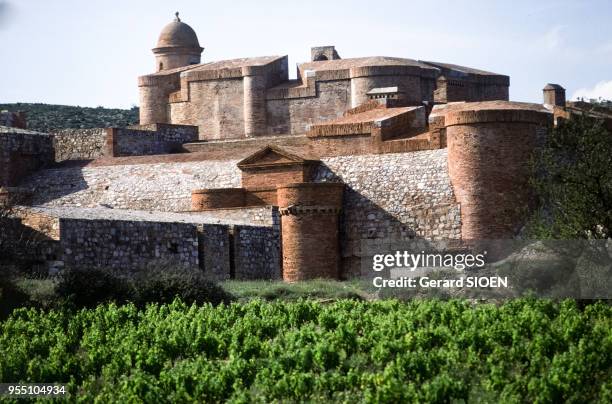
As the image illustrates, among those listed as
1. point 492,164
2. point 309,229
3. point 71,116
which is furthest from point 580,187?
point 71,116

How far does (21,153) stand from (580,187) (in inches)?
991

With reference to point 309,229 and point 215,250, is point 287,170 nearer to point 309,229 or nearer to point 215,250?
point 309,229

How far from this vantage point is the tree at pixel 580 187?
33.5 meters

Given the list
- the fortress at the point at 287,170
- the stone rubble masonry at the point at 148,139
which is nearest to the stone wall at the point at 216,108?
the fortress at the point at 287,170

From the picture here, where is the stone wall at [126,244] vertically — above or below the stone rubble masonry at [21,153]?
below

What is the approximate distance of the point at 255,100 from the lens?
188 ft

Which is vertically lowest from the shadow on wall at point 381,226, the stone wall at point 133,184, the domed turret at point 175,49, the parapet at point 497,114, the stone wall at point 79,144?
the shadow on wall at point 381,226

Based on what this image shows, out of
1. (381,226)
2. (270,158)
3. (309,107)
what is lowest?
(381,226)

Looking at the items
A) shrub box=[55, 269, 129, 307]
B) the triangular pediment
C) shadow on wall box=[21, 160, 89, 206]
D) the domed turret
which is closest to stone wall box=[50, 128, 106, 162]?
shadow on wall box=[21, 160, 89, 206]

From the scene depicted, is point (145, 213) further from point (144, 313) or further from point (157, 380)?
point (157, 380)

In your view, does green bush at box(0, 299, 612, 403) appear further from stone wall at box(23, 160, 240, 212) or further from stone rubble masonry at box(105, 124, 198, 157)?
stone rubble masonry at box(105, 124, 198, 157)

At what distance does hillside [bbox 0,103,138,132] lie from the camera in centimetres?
8132

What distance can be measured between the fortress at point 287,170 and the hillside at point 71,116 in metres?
22.4

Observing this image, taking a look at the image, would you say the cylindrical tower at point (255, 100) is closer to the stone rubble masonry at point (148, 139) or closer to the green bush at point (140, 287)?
the stone rubble masonry at point (148, 139)
